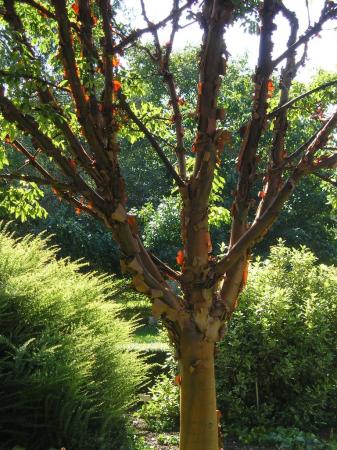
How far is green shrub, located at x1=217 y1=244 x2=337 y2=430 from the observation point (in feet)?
17.4

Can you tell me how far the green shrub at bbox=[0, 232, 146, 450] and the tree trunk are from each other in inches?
53.9

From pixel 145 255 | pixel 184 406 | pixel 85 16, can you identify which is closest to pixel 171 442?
pixel 184 406

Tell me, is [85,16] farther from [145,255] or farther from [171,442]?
[171,442]

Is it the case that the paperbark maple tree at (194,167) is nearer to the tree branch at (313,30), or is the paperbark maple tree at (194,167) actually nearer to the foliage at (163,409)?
the tree branch at (313,30)

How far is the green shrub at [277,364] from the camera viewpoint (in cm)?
530

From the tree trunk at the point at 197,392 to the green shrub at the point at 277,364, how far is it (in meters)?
3.09

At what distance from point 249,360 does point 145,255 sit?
3.44m

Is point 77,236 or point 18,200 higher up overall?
point 77,236

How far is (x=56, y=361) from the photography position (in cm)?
353

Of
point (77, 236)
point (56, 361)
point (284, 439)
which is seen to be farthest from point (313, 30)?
point (77, 236)

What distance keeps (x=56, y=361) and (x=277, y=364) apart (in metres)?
2.53

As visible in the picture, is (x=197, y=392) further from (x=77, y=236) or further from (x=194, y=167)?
(x=77, y=236)

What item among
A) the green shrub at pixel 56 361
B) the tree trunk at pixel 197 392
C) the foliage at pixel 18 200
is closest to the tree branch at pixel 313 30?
the tree trunk at pixel 197 392

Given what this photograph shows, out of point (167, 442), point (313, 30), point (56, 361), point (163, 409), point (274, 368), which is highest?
point (313, 30)
